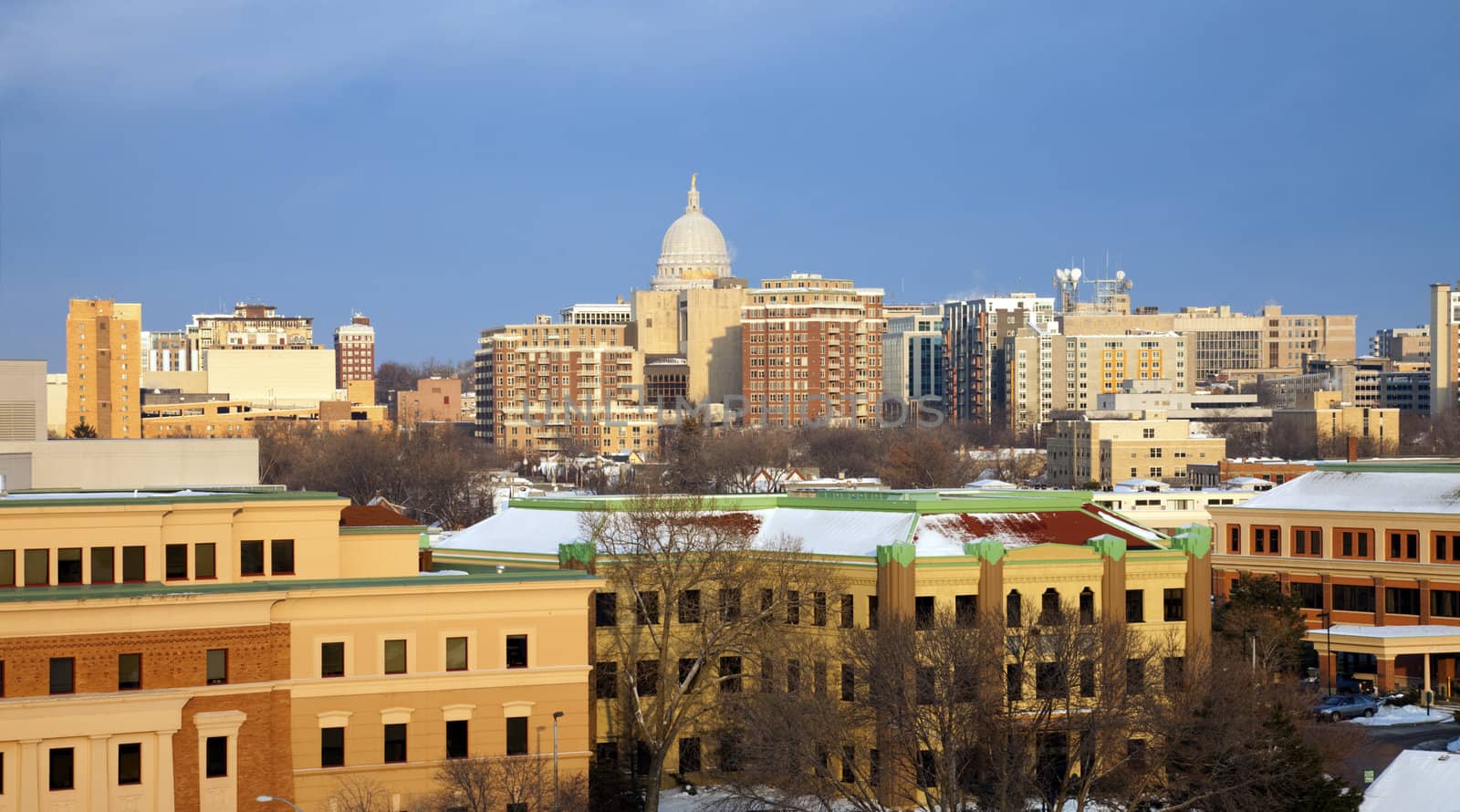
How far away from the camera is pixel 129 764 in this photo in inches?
1759

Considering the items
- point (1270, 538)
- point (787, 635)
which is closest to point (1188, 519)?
point (1270, 538)

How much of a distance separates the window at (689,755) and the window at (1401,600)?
33925 millimetres

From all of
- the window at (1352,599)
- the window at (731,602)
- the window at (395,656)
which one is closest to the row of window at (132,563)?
the window at (395,656)

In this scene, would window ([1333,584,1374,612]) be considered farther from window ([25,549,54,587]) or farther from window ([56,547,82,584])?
window ([25,549,54,587])

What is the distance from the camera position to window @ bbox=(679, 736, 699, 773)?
5766 cm

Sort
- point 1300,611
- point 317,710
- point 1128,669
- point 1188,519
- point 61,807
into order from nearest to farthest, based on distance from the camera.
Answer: point 61,807
point 317,710
point 1128,669
point 1300,611
point 1188,519

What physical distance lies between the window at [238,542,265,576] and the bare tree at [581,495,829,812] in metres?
10.7

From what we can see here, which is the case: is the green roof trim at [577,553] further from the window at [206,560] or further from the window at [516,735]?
the window at [206,560]

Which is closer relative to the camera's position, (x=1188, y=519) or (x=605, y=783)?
(x=605, y=783)

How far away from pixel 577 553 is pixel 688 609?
3489mm

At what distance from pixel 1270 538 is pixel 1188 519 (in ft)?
124

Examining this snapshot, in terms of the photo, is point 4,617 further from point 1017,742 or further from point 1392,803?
point 1392,803

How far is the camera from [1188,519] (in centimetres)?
12250

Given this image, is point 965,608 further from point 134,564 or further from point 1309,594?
point 1309,594
